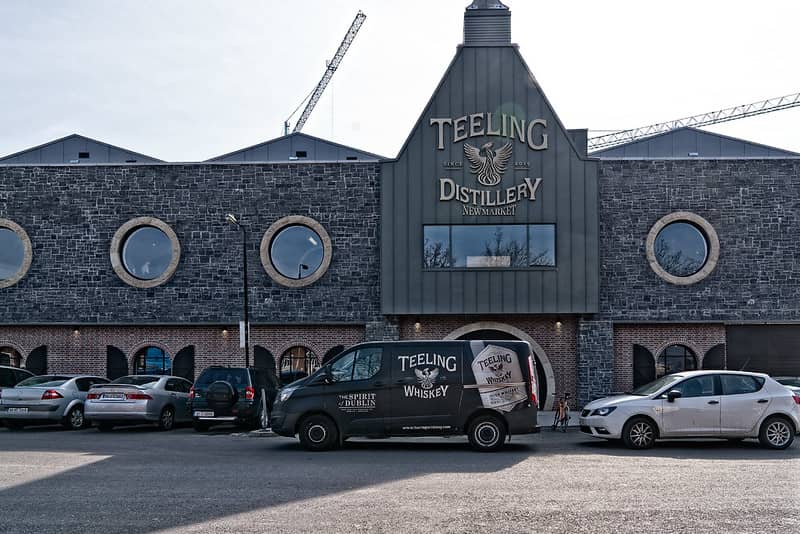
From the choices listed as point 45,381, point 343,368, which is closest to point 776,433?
point 343,368

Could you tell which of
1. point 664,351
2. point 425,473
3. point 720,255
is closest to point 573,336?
point 664,351

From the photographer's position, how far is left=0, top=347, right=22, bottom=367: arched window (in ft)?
87.8

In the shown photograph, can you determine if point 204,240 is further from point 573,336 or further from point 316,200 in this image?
point 573,336

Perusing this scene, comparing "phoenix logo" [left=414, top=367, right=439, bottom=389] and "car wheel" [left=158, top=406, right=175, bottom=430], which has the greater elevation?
"phoenix logo" [left=414, top=367, right=439, bottom=389]

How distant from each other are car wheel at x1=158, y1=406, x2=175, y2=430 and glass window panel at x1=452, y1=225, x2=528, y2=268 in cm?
905

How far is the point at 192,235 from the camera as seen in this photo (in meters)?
26.2

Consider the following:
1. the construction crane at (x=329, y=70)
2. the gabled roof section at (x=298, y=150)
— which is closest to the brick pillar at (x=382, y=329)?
the gabled roof section at (x=298, y=150)

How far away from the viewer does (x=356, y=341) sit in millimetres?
26266

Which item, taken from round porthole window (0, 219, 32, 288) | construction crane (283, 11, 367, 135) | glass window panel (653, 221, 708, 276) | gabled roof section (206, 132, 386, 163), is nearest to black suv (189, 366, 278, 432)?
round porthole window (0, 219, 32, 288)

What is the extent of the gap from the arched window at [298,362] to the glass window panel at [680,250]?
35.0 ft

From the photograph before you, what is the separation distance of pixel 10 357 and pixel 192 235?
689 cm

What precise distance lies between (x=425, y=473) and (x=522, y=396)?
398 cm

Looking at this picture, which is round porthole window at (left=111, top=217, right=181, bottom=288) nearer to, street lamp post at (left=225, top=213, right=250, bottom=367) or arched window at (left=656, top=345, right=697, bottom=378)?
street lamp post at (left=225, top=213, right=250, bottom=367)

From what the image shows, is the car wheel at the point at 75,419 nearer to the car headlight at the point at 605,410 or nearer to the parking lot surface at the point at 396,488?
the parking lot surface at the point at 396,488
